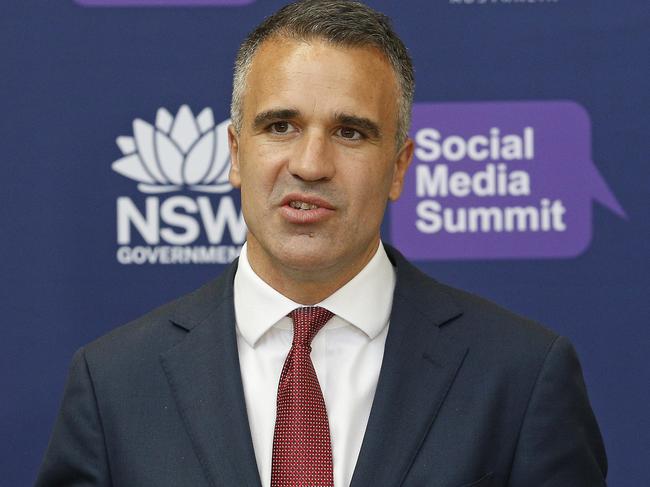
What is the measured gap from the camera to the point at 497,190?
268cm

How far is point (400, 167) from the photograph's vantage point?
1876mm

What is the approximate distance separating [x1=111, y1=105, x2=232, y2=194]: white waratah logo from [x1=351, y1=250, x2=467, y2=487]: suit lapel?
0.93m

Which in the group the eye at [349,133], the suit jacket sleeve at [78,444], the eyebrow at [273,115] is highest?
the eyebrow at [273,115]

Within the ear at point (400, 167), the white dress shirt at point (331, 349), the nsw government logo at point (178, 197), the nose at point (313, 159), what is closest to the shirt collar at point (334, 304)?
the white dress shirt at point (331, 349)

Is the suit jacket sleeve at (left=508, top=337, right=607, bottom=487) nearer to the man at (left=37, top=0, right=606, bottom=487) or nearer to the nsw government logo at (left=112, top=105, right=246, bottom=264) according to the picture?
the man at (left=37, top=0, right=606, bottom=487)

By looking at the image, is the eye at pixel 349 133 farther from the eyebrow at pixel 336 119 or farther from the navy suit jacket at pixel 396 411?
the navy suit jacket at pixel 396 411

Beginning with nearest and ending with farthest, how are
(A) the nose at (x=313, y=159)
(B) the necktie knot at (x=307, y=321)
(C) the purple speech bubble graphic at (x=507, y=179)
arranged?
(A) the nose at (x=313, y=159) → (B) the necktie knot at (x=307, y=321) → (C) the purple speech bubble graphic at (x=507, y=179)

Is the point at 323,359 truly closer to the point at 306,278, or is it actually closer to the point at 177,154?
the point at 306,278

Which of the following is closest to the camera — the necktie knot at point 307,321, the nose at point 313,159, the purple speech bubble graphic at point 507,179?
the nose at point 313,159

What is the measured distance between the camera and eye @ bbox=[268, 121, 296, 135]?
1702 millimetres

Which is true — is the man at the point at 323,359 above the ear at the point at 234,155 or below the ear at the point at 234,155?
below

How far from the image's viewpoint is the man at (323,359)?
66.2 inches

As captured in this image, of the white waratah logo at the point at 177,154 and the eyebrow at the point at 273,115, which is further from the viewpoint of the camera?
the white waratah logo at the point at 177,154

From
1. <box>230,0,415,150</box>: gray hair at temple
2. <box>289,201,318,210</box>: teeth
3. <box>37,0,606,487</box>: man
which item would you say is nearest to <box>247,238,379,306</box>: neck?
<box>37,0,606,487</box>: man
